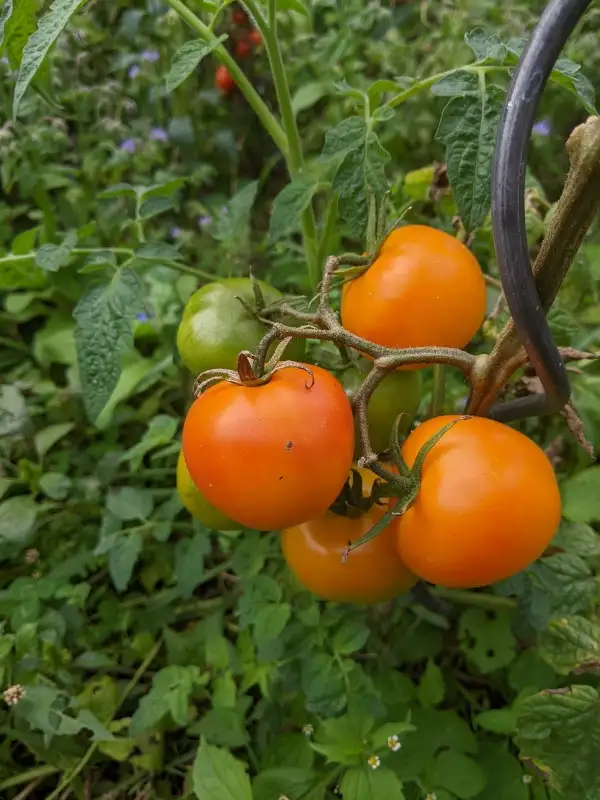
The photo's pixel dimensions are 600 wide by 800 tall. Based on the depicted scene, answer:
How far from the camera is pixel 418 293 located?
2.02ft

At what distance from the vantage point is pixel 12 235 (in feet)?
5.38

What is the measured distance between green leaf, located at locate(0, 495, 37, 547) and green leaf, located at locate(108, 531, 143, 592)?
0.19 m

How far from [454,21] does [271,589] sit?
56.8 inches

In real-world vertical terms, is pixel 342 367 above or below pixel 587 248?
above

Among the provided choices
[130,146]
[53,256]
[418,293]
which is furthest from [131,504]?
[130,146]

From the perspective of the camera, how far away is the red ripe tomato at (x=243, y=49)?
1868mm

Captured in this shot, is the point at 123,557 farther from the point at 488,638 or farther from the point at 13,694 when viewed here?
the point at 488,638

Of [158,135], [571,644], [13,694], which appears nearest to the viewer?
[571,644]

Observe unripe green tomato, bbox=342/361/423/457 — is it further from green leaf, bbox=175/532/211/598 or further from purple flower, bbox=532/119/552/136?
purple flower, bbox=532/119/552/136

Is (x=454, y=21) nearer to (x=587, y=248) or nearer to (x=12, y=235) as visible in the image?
(x=587, y=248)

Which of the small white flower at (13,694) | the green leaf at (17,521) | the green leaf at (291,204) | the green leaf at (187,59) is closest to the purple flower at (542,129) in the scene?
the green leaf at (291,204)

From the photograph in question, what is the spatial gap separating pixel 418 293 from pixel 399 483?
0.18m

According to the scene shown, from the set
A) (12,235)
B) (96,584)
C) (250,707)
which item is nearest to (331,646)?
(250,707)

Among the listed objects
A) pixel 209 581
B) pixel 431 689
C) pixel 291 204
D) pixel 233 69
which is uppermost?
pixel 233 69
